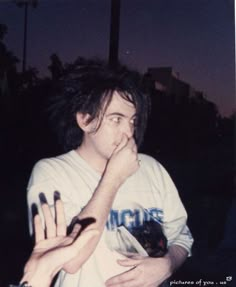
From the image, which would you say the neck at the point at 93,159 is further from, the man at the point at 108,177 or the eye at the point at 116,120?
the eye at the point at 116,120

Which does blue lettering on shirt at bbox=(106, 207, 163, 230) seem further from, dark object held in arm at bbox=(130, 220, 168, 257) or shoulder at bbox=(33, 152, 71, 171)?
shoulder at bbox=(33, 152, 71, 171)

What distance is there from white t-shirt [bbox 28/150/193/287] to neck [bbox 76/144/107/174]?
0.5 inches

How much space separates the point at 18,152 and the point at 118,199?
1.30 feet

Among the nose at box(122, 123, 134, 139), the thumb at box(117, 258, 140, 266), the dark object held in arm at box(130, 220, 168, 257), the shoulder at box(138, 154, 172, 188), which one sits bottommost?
the thumb at box(117, 258, 140, 266)

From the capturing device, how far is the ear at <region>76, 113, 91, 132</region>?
108 centimetres

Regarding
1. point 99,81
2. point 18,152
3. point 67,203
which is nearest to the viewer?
point 67,203

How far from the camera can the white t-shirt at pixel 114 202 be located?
0.95 meters

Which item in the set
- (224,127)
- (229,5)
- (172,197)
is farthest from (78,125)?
(229,5)

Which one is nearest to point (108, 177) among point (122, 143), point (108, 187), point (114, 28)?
point (108, 187)

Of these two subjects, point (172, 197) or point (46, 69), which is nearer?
point (172, 197)

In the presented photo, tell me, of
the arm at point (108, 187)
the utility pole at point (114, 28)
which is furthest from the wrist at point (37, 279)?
the utility pole at point (114, 28)

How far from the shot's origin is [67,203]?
0.97 metres

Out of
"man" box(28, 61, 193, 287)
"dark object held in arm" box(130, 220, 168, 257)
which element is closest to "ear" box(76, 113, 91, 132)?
"man" box(28, 61, 193, 287)

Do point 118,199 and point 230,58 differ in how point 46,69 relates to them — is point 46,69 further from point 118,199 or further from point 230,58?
point 230,58
